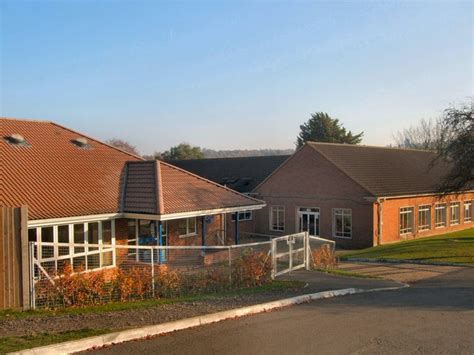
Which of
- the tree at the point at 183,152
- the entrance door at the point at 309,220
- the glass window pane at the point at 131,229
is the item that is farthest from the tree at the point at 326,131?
the glass window pane at the point at 131,229

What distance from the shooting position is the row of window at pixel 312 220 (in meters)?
33.8

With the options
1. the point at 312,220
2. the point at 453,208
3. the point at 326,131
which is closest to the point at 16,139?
the point at 312,220

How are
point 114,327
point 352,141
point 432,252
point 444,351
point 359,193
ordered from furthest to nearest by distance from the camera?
point 352,141 < point 359,193 < point 432,252 < point 114,327 < point 444,351

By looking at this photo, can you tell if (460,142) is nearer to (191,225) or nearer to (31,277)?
(191,225)

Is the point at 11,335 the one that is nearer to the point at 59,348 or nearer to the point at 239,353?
the point at 59,348

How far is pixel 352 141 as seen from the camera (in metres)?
69.8

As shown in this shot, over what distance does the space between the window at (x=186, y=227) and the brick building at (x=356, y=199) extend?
13.0 meters

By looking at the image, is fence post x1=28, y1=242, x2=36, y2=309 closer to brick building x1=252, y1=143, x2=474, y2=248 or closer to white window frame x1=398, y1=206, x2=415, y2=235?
brick building x1=252, y1=143, x2=474, y2=248

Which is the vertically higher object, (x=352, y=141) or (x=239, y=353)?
(x=352, y=141)

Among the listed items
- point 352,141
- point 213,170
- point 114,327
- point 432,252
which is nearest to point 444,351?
point 114,327


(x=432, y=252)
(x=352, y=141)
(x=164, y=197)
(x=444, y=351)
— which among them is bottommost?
(x=432, y=252)

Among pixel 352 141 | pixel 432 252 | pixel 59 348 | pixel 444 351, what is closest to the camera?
pixel 59 348

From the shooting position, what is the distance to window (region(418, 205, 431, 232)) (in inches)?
1433

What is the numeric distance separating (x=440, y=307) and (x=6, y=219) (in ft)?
32.5
